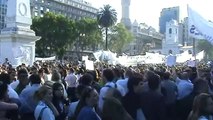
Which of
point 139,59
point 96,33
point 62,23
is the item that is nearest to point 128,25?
point 96,33

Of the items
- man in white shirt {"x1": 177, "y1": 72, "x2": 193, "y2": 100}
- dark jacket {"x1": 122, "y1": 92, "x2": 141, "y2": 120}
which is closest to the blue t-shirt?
dark jacket {"x1": 122, "y1": 92, "x2": 141, "y2": 120}

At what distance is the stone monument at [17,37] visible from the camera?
97.7 feet

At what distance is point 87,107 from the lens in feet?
20.9

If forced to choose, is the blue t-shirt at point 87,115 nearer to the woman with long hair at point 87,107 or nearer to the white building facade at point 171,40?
the woman with long hair at point 87,107

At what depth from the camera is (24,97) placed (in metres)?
8.31

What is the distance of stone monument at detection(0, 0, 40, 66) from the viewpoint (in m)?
29.8

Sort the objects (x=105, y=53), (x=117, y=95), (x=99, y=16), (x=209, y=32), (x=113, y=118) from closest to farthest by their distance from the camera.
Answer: (x=113, y=118) < (x=117, y=95) < (x=209, y=32) < (x=105, y=53) < (x=99, y=16)

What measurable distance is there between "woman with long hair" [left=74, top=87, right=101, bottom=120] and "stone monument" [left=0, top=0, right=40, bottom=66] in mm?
23803

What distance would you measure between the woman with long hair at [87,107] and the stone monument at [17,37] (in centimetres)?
2380

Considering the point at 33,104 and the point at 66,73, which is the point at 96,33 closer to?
the point at 66,73

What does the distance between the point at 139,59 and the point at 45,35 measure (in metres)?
34.7

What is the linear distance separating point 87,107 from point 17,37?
24.2 metres

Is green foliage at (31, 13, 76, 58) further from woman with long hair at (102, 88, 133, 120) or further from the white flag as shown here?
woman with long hair at (102, 88, 133, 120)

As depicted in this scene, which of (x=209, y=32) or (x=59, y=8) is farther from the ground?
(x=59, y=8)
